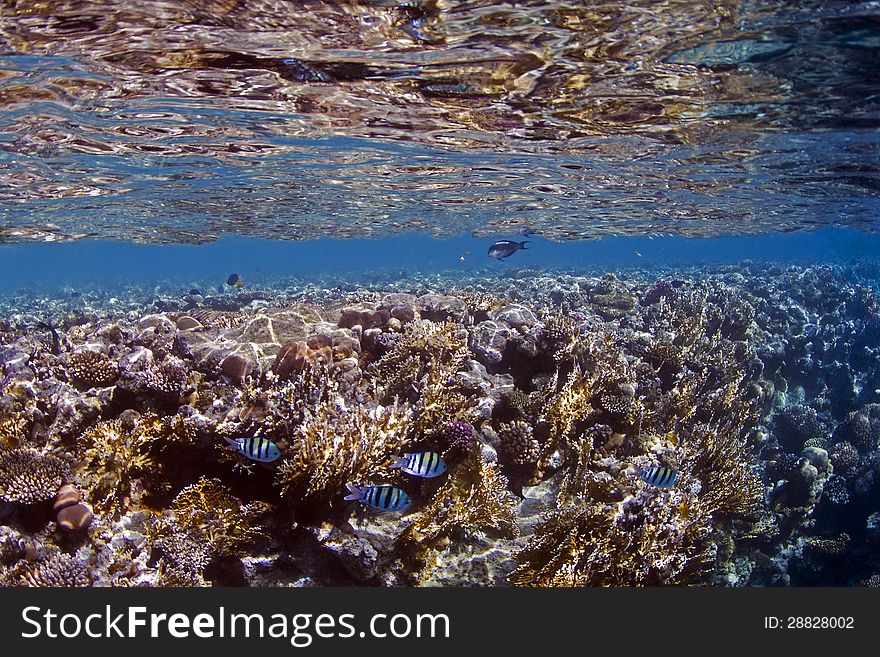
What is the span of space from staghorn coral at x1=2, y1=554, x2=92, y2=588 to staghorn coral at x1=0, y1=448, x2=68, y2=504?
2.37ft

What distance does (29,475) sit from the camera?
5504mm

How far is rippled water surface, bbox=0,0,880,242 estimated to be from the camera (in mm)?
7062

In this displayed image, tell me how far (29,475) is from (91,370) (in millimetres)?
2191

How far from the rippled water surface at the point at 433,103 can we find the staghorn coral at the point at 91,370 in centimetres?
455

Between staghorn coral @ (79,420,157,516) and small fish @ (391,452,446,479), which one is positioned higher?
small fish @ (391,452,446,479)

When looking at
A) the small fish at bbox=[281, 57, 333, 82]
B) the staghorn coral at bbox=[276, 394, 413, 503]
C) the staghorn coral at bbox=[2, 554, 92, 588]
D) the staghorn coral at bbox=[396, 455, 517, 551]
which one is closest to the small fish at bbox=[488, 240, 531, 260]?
the small fish at bbox=[281, 57, 333, 82]

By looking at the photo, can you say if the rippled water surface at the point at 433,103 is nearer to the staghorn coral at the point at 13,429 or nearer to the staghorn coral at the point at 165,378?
the staghorn coral at the point at 165,378

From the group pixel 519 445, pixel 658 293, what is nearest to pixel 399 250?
pixel 658 293

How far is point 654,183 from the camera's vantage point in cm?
1897

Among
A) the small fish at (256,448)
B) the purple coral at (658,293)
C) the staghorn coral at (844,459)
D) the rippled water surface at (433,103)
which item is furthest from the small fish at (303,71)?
the staghorn coral at (844,459)

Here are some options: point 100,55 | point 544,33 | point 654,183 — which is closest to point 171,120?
point 100,55

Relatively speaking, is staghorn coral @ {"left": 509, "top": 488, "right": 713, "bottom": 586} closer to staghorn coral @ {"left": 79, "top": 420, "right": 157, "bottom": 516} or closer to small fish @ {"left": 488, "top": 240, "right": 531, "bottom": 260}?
staghorn coral @ {"left": 79, "top": 420, "right": 157, "bottom": 516}

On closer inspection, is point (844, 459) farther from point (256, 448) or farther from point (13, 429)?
point (13, 429)

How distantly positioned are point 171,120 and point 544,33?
8.53 m
